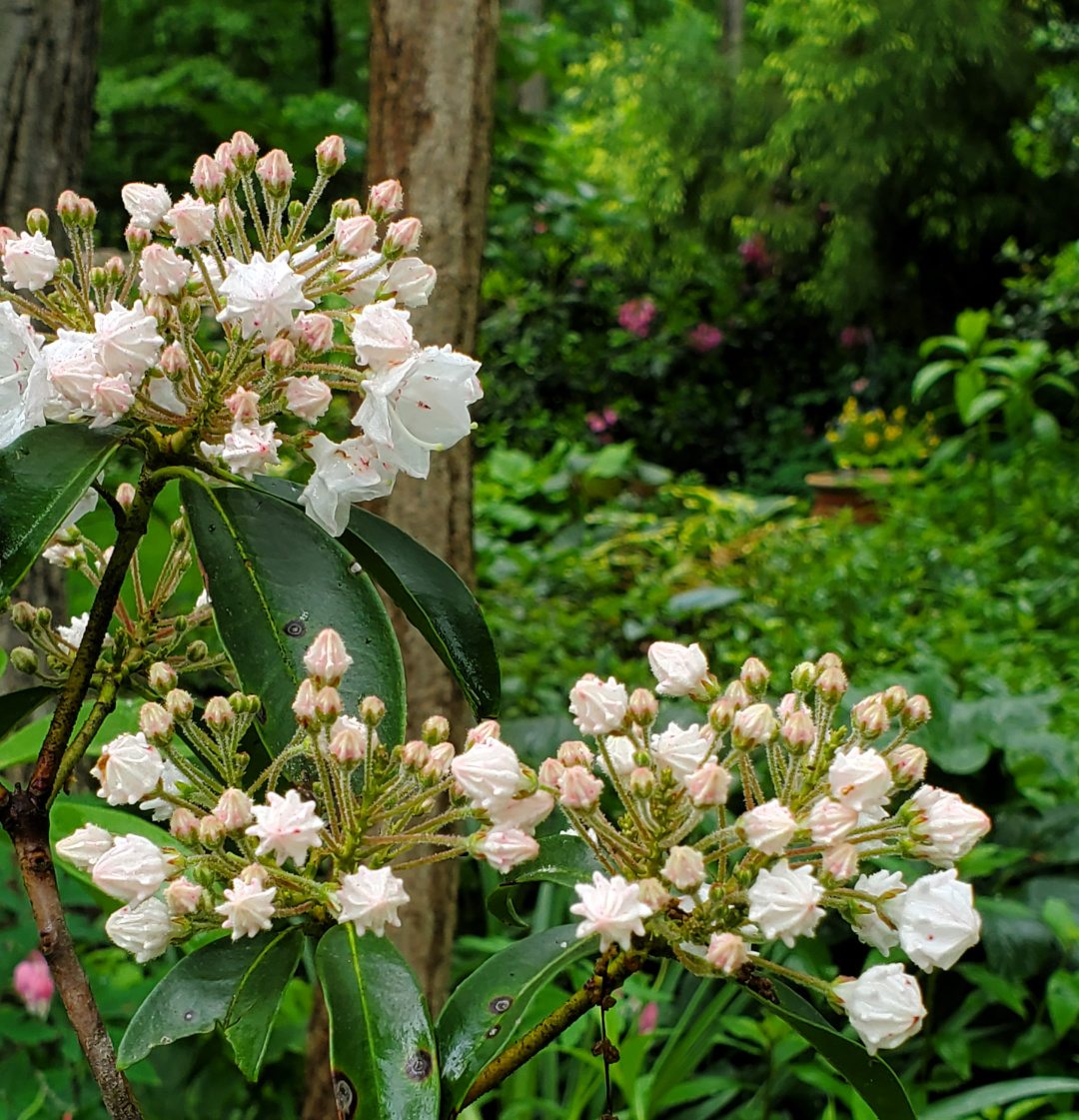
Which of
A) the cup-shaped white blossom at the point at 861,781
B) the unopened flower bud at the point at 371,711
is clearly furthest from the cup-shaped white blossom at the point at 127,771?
the cup-shaped white blossom at the point at 861,781

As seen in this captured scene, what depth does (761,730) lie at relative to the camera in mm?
513

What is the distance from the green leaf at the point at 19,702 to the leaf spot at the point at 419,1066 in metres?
0.29

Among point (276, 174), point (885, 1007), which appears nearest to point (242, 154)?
point (276, 174)

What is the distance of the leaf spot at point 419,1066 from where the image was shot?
466mm

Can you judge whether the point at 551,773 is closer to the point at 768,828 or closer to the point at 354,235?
the point at 768,828

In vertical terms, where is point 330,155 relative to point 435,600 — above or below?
above

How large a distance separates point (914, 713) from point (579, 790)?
7.0 inches

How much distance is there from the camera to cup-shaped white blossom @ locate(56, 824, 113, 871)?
0.52m

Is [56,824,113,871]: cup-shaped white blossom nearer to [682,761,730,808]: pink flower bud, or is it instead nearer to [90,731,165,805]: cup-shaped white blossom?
[90,731,165,805]: cup-shaped white blossom

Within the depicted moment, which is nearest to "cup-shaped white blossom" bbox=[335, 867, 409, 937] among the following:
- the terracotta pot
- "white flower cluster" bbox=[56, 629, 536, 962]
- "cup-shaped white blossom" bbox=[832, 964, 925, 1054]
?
"white flower cluster" bbox=[56, 629, 536, 962]

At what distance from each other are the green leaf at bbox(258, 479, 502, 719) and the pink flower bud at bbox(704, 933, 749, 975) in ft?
0.62

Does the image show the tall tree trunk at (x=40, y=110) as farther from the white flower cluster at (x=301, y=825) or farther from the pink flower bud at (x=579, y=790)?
the pink flower bud at (x=579, y=790)

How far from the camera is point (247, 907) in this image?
0.46m

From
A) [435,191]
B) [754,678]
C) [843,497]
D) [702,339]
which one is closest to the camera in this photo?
[754,678]
